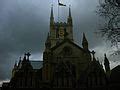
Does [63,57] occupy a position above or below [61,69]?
above

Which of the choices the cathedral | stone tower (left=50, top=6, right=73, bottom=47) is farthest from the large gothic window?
stone tower (left=50, top=6, right=73, bottom=47)

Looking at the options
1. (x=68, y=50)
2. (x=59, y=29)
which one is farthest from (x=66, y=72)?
(x=59, y=29)

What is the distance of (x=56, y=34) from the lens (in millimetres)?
69125

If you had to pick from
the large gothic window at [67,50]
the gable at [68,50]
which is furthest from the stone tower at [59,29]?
the large gothic window at [67,50]

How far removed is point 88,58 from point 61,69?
625 centimetres

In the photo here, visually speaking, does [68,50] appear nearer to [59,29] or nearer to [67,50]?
[67,50]

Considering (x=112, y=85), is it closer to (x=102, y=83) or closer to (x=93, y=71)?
(x=102, y=83)

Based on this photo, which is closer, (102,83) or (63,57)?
(102,83)

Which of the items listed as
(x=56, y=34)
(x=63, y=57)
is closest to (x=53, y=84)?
(x=63, y=57)

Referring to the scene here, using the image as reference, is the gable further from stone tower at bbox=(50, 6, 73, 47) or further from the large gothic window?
stone tower at bbox=(50, 6, 73, 47)

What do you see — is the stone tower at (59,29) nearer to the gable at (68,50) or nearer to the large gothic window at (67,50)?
the gable at (68,50)

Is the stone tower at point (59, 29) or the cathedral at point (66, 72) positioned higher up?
the stone tower at point (59, 29)

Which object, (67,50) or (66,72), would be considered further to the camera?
(67,50)

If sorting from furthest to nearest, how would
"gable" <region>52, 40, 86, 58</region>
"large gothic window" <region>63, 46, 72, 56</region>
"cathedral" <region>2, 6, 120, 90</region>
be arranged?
1. "large gothic window" <region>63, 46, 72, 56</region>
2. "gable" <region>52, 40, 86, 58</region>
3. "cathedral" <region>2, 6, 120, 90</region>
